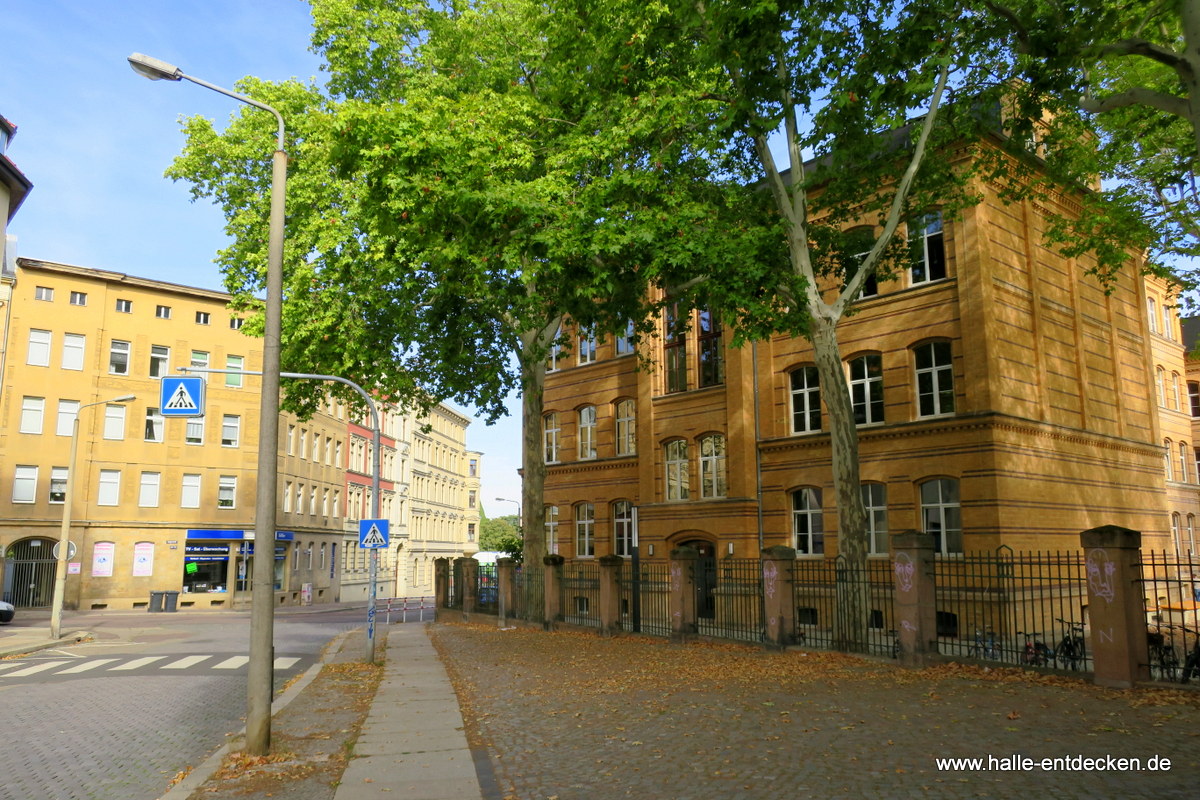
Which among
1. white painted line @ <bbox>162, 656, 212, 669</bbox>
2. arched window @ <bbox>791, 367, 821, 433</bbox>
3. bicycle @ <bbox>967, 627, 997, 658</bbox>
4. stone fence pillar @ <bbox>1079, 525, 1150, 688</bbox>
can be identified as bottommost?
white painted line @ <bbox>162, 656, 212, 669</bbox>

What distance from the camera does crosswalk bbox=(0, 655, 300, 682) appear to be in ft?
57.4

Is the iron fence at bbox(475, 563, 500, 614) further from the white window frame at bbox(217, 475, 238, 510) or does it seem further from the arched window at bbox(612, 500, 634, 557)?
the white window frame at bbox(217, 475, 238, 510)

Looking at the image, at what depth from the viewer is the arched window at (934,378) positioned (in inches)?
917

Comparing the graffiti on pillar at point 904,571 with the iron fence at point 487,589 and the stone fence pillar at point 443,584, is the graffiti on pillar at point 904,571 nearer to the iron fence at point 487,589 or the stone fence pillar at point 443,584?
the iron fence at point 487,589

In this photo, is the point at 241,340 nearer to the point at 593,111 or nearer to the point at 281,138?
the point at 593,111

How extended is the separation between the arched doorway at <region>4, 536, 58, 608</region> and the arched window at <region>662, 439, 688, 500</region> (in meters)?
30.9

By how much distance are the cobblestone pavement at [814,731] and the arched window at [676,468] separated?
14.7 meters

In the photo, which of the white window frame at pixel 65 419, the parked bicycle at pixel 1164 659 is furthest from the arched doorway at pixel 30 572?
the parked bicycle at pixel 1164 659

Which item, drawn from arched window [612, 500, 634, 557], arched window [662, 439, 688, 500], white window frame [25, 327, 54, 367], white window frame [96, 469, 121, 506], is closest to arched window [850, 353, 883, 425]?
arched window [662, 439, 688, 500]

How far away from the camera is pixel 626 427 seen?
33344 mm

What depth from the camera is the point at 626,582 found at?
935 inches

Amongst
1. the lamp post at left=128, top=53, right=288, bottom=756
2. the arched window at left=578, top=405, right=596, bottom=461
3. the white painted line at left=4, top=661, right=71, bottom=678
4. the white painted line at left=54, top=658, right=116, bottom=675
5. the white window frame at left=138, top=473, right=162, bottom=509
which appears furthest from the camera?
the white window frame at left=138, top=473, right=162, bottom=509

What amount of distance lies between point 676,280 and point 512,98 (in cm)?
615

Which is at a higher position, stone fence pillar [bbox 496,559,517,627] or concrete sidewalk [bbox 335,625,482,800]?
stone fence pillar [bbox 496,559,517,627]
